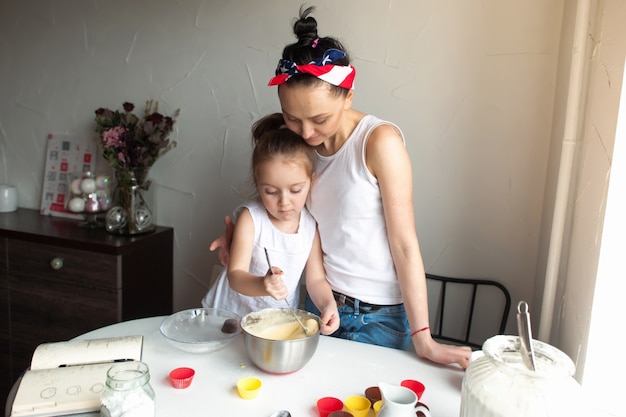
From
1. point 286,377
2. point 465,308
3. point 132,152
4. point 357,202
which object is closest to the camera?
point 286,377

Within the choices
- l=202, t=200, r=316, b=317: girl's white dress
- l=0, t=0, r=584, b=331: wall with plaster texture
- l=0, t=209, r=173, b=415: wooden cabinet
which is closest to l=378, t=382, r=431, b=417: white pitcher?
l=202, t=200, r=316, b=317: girl's white dress

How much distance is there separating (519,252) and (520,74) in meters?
0.58

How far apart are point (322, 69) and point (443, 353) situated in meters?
0.71

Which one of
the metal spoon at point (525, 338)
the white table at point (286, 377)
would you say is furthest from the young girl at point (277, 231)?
the metal spoon at point (525, 338)

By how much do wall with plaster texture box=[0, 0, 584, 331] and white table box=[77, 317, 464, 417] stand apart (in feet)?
2.36

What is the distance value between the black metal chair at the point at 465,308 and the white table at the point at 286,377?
654 mm

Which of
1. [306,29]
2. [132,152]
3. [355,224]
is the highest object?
[306,29]

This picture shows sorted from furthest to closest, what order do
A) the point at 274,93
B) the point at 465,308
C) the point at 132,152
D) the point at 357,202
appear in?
the point at 132,152 → the point at 274,93 → the point at 465,308 → the point at 357,202

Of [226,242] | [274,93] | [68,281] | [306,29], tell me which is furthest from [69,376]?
[274,93]

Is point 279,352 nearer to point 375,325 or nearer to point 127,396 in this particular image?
point 127,396

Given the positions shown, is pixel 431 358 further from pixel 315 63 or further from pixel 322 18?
pixel 322 18

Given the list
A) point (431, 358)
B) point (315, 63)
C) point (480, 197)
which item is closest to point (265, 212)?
point (315, 63)

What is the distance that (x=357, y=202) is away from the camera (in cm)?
130

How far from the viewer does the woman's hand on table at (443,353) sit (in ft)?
3.65
